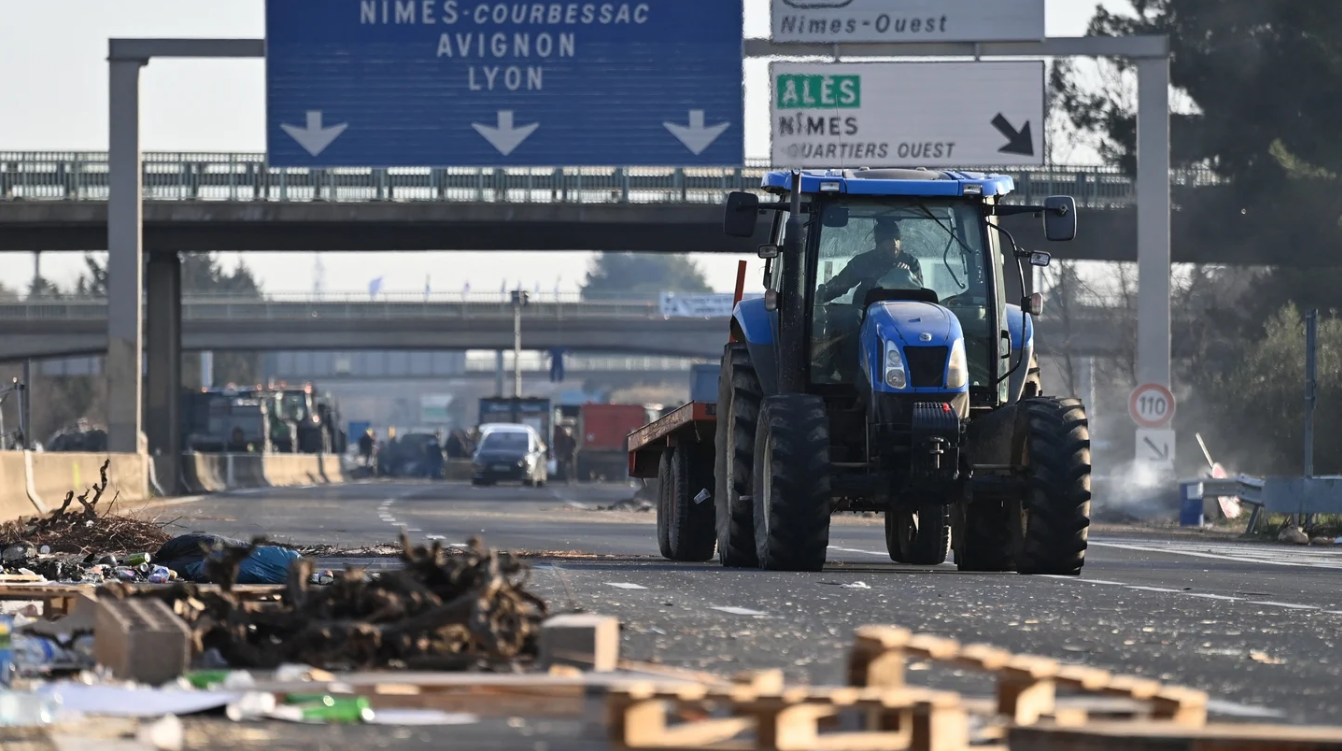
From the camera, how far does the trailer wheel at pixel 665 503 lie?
60.9 ft

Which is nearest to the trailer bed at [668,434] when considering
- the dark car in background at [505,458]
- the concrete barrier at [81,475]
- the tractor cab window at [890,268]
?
the tractor cab window at [890,268]

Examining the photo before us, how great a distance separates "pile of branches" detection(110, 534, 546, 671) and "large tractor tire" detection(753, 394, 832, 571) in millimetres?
6245

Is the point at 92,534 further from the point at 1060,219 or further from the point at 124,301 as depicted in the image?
the point at 124,301

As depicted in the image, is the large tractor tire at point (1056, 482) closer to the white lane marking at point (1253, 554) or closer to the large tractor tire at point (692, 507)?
the large tractor tire at point (692, 507)

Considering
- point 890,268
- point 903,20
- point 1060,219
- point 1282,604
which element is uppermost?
point 903,20

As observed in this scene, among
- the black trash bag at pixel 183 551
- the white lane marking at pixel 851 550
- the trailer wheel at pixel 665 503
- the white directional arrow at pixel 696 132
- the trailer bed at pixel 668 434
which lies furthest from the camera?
the white directional arrow at pixel 696 132

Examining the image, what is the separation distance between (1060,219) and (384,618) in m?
8.51

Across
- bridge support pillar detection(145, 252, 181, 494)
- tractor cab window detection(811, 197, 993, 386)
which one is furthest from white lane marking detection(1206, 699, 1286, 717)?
bridge support pillar detection(145, 252, 181, 494)

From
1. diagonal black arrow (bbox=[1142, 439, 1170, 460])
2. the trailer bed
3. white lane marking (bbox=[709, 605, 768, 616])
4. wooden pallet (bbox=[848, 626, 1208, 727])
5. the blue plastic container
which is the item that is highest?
the trailer bed

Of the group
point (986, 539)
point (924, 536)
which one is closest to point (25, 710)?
point (986, 539)

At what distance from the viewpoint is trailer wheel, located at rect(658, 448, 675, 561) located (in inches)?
731

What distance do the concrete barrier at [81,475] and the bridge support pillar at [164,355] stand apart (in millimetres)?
11967

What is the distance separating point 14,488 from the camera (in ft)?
84.9

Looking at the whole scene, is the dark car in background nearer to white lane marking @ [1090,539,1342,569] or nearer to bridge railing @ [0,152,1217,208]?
bridge railing @ [0,152,1217,208]
